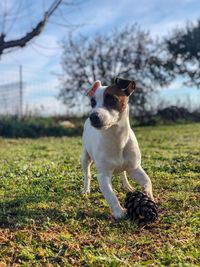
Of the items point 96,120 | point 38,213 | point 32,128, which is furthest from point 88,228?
point 32,128

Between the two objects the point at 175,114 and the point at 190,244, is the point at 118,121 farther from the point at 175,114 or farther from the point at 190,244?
the point at 175,114

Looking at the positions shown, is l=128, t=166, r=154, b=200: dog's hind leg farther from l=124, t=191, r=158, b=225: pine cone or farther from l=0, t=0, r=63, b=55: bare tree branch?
l=0, t=0, r=63, b=55: bare tree branch

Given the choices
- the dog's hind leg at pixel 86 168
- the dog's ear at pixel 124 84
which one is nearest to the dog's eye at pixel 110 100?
the dog's ear at pixel 124 84

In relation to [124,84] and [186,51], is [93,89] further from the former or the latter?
[186,51]

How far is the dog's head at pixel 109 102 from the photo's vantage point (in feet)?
13.9

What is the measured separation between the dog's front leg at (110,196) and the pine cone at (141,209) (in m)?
0.09

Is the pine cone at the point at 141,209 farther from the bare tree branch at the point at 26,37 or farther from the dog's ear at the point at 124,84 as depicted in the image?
the bare tree branch at the point at 26,37

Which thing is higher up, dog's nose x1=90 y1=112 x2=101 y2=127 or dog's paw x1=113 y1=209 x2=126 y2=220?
dog's nose x1=90 y1=112 x2=101 y2=127

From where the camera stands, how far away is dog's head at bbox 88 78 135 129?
4.25 m

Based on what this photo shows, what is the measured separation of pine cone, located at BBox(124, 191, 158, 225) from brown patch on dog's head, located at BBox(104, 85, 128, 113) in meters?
0.91

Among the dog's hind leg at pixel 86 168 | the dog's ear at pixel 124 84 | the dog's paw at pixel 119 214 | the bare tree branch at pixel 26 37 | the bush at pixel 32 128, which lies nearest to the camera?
the dog's paw at pixel 119 214

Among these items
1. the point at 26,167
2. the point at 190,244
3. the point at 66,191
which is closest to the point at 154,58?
the point at 26,167

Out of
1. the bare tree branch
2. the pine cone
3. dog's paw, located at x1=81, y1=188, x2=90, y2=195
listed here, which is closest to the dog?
the pine cone

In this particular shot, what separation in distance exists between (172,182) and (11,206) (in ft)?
7.15
